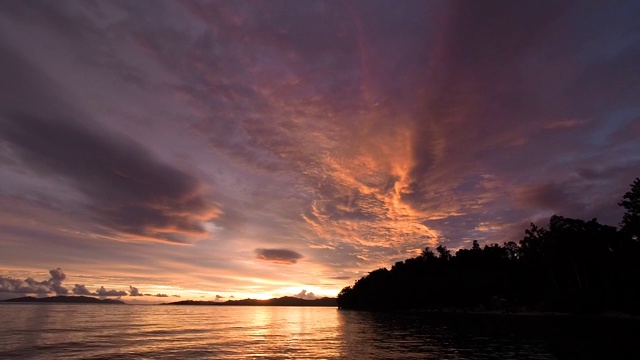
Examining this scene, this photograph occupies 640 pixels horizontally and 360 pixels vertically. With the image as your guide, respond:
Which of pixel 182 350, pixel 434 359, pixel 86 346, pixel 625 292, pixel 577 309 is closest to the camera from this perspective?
pixel 434 359

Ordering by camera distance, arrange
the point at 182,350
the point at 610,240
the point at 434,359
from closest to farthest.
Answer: the point at 434,359, the point at 182,350, the point at 610,240

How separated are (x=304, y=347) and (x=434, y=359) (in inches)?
911

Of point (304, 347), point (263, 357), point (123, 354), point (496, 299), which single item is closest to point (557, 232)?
point (496, 299)

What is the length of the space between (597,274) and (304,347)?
432ft

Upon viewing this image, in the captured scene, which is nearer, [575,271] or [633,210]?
[633,210]

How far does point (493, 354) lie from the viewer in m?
44.8

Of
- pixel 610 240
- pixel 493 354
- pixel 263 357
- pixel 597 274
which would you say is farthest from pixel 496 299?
pixel 263 357

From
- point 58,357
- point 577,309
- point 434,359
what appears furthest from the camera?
point 577,309

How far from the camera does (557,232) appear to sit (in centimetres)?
13412

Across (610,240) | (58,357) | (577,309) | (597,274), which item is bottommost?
(58,357)

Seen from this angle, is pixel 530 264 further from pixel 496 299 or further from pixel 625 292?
pixel 625 292

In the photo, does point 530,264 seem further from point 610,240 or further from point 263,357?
point 263,357

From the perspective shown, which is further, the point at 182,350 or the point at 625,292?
the point at 625,292

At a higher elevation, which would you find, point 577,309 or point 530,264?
point 530,264
